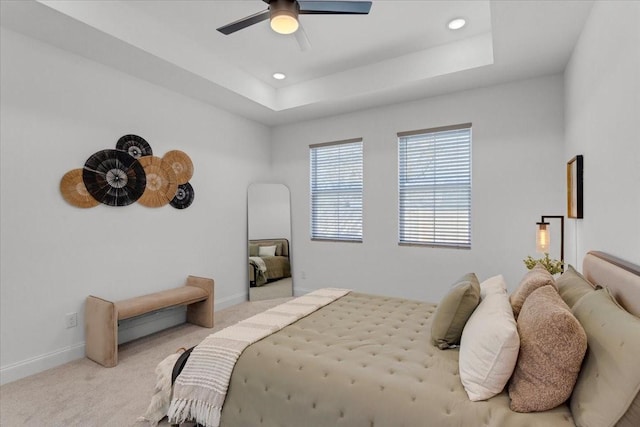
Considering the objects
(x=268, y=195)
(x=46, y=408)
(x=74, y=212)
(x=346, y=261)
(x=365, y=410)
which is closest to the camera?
(x=365, y=410)

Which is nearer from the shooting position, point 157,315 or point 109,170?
point 109,170

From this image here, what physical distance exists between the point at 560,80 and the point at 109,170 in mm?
4542

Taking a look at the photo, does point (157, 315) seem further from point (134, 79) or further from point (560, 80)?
point (560, 80)

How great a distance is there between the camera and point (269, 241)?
4.91 meters

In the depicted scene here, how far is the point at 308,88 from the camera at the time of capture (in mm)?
4215

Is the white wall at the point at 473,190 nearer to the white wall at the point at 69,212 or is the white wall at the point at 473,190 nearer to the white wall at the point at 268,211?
the white wall at the point at 268,211

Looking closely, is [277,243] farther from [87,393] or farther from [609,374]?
[609,374]

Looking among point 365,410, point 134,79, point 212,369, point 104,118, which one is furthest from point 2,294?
point 365,410

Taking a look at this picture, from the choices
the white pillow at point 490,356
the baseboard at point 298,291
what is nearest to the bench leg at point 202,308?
the baseboard at point 298,291

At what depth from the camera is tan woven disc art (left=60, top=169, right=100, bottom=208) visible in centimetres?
285

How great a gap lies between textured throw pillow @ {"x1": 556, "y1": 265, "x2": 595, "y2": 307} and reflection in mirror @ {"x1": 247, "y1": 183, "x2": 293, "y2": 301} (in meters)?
3.63

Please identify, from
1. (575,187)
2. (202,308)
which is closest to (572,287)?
(575,187)

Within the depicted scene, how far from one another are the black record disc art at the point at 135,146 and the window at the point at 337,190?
224cm

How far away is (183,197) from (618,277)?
383cm
